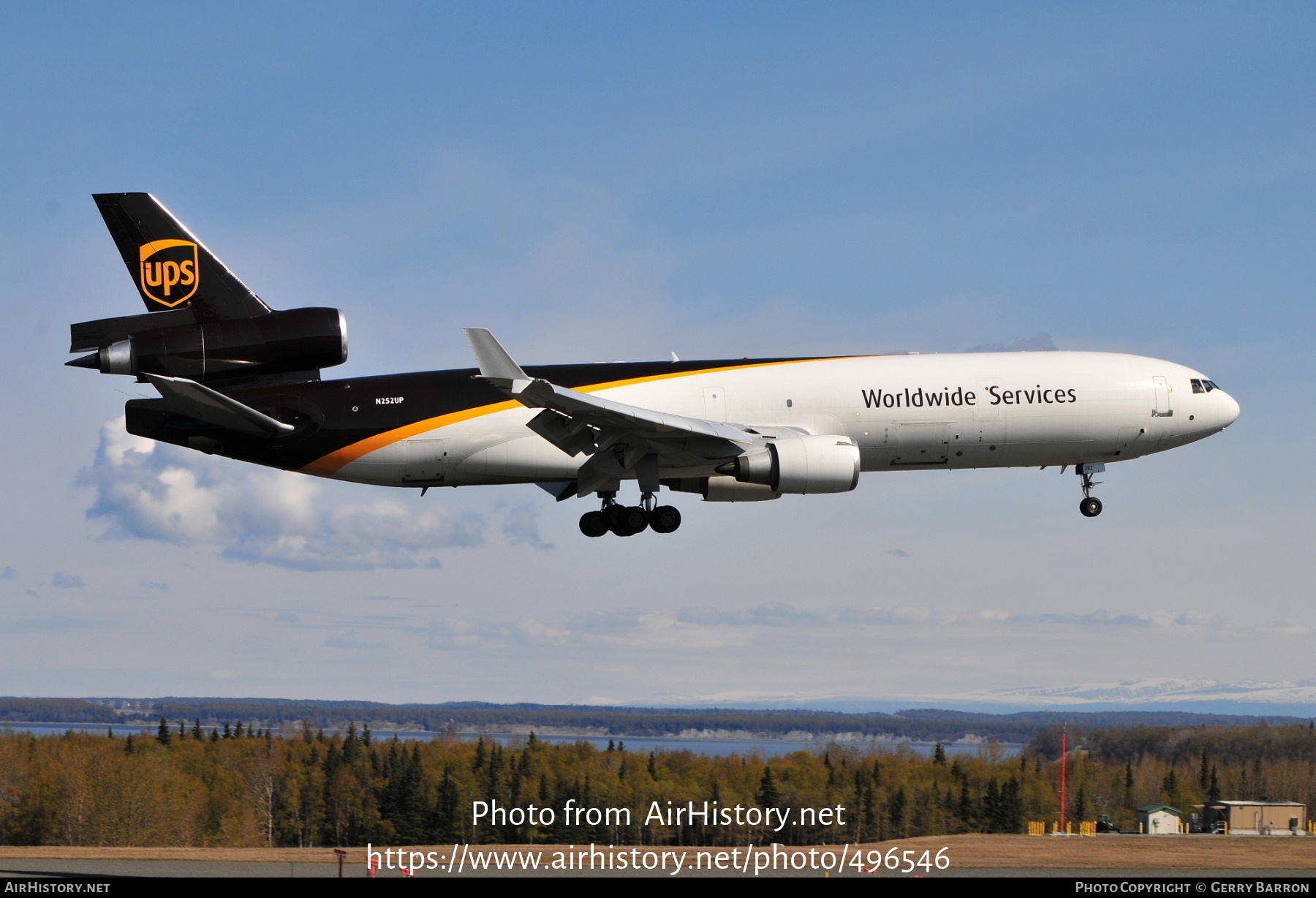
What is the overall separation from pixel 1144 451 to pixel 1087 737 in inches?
1948

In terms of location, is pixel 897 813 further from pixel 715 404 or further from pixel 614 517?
pixel 715 404

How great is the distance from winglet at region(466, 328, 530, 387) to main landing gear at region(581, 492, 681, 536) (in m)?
8.06

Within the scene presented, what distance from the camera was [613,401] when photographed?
1357 inches

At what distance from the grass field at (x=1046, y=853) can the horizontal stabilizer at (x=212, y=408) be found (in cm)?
1234

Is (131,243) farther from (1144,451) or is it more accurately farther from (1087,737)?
(1087,737)

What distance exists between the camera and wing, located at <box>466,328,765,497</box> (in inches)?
1238

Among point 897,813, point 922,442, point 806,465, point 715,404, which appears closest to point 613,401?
point 715,404

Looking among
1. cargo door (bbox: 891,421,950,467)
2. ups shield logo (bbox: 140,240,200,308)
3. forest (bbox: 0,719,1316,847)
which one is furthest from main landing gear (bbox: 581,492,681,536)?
forest (bbox: 0,719,1316,847)

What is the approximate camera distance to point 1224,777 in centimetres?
7838

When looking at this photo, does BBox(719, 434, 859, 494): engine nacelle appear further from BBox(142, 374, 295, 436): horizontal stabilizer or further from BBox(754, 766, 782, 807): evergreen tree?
BBox(754, 766, 782, 807): evergreen tree

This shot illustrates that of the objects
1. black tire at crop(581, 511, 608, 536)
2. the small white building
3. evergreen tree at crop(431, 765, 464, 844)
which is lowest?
evergreen tree at crop(431, 765, 464, 844)

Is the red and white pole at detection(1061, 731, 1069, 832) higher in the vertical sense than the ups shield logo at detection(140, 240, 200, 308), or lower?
lower

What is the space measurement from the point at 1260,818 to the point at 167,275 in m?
61.6
